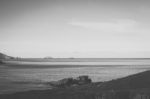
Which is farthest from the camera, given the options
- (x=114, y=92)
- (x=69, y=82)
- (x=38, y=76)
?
(x=38, y=76)

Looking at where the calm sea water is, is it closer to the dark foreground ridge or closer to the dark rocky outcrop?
the dark rocky outcrop

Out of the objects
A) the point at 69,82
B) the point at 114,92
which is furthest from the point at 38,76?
the point at 114,92

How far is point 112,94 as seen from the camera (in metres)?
18.0

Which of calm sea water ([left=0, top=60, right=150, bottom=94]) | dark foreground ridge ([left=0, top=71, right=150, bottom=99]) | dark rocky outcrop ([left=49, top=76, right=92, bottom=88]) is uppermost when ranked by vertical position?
dark foreground ridge ([left=0, top=71, right=150, bottom=99])

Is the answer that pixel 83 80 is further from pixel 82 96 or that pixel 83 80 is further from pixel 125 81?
pixel 82 96

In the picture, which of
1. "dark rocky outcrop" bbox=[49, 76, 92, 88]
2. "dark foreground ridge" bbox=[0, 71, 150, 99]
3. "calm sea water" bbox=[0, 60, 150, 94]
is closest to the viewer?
"dark foreground ridge" bbox=[0, 71, 150, 99]

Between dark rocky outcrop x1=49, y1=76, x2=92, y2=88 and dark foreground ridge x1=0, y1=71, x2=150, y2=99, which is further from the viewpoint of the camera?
dark rocky outcrop x1=49, y1=76, x2=92, y2=88

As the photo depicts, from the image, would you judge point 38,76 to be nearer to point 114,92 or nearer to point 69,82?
point 69,82

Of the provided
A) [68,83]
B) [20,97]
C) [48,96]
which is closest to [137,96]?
[48,96]

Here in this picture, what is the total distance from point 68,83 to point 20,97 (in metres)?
17.0

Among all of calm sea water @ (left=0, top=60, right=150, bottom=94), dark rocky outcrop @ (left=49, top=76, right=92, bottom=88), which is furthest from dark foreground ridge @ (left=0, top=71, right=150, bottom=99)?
dark rocky outcrop @ (left=49, top=76, right=92, bottom=88)

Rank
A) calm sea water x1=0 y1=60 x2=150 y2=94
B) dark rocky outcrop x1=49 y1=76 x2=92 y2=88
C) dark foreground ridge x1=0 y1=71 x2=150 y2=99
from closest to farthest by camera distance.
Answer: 1. dark foreground ridge x1=0 y1=71 x2=150 y2=99
2. calm sea water x1=0 y1=60 x2=150 y2=94
3. dark rocky outcrop x1=49 y1=76 x2=92 y2=88

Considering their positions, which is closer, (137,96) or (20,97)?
(137,96)

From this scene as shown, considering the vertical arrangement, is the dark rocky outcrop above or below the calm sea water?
above
